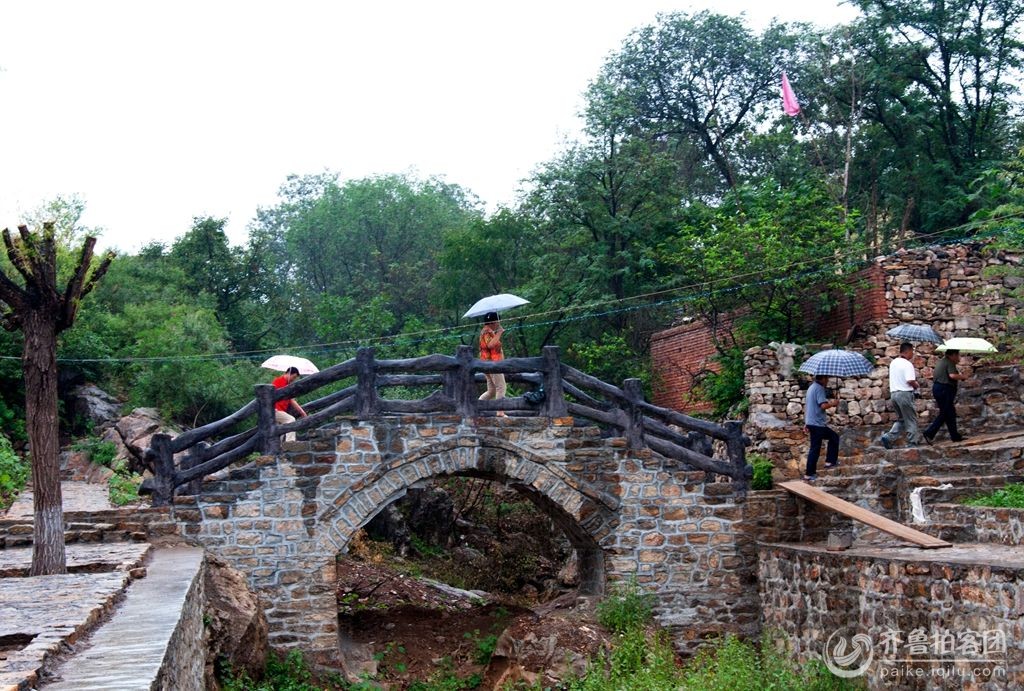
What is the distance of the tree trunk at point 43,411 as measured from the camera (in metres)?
9.39

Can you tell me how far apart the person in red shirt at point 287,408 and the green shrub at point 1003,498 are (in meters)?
7.40

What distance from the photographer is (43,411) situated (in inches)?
372

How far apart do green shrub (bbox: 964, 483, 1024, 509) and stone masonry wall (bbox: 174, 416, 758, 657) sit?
283 cm

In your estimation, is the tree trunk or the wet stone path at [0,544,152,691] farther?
the tree trunk

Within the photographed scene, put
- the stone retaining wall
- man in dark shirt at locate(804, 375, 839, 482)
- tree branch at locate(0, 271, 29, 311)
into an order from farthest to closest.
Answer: man in dark shirt at locate(804, 375, 839, 482)
the stone retaining wall
tree branch at locate(0, 271, 29, 311)

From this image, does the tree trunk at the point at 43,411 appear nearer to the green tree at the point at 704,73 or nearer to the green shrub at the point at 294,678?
the green shrub at the point at 294,678

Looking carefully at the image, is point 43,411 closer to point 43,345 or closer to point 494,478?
point 43,345

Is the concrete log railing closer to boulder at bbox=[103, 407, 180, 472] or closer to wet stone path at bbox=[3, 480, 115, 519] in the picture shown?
wet stone path at bbox=[3, 480, 115, 519]

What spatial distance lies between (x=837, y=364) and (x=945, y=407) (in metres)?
1.63

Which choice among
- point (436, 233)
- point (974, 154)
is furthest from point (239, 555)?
point (436, 233)

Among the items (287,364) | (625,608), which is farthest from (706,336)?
(287,364)

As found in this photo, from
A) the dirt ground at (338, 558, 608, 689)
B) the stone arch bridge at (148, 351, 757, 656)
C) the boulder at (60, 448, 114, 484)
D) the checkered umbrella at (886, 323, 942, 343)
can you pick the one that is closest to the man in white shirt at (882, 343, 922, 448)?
the checkered umbrella at (886, 323, 942, 343)

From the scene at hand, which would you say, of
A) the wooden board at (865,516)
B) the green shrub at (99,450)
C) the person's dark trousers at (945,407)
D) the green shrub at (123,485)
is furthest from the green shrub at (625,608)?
the green shrub at (99,450)

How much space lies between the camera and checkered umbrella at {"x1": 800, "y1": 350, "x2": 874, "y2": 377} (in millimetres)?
14898
